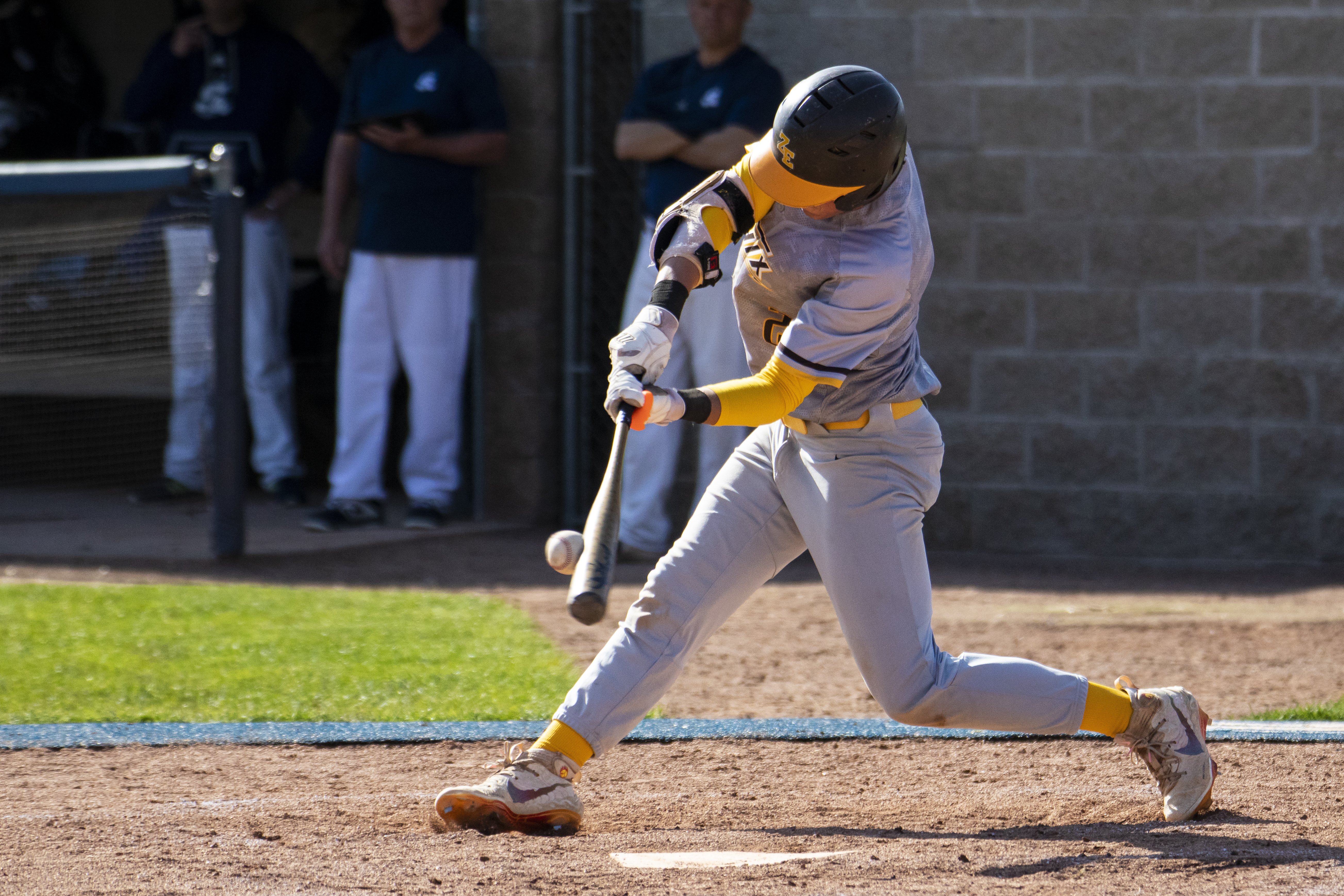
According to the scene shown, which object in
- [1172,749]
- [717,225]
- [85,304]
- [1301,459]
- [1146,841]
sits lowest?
[1301,459]

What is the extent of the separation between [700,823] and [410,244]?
436 cm

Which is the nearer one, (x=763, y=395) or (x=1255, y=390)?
(x=763, y=395)

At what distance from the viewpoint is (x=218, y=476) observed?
6879 mm

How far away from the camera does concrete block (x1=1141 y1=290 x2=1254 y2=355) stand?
23.7 ft

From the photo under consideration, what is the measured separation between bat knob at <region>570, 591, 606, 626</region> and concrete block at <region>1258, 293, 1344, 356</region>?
5.01 meters

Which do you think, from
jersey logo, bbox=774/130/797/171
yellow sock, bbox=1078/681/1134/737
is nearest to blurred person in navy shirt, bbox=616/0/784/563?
yellow sock, bbox=1078/681/1134/737

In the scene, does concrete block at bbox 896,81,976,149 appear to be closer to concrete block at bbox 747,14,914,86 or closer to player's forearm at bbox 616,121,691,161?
concrete block at bbox 747,14,914,86

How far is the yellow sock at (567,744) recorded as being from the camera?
3.46m

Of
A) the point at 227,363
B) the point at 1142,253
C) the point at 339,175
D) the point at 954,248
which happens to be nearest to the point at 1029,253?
the point at 954,248

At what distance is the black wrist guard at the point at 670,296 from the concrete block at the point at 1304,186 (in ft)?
15.3

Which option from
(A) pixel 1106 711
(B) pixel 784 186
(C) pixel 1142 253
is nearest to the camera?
(B) pixel 784 186

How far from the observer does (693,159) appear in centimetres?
686

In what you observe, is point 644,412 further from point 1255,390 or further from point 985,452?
point 1255,390

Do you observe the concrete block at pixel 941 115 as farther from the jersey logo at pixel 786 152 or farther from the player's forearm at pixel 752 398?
the player's forearm at pixel 752 398
